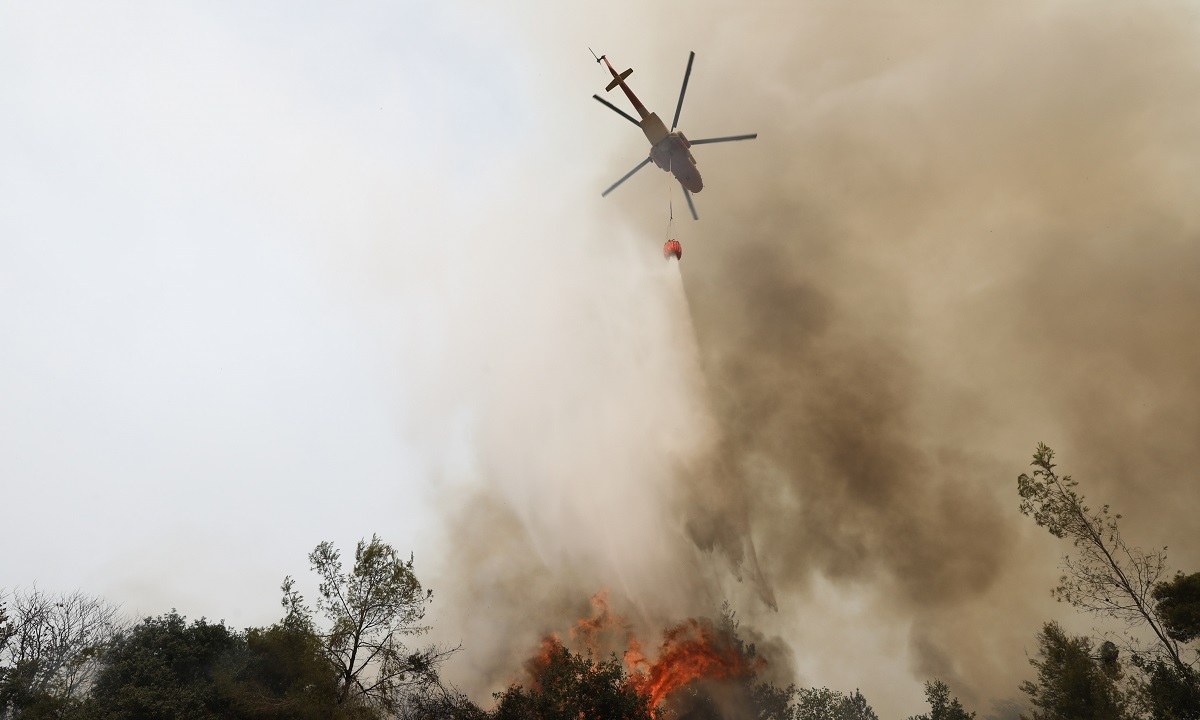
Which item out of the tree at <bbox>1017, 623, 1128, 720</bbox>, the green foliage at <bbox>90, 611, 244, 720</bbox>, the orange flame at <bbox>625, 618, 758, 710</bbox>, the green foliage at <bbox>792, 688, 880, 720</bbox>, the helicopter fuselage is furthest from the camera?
the green foliage at <bbox>792, 688, 880, 720</bbox>

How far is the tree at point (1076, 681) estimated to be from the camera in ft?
116

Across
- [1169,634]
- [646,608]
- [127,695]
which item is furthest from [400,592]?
[1169,634]

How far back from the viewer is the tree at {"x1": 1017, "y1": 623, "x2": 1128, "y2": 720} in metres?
35.4

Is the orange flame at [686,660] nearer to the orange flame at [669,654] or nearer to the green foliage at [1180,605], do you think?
the orange flame at [669,654]

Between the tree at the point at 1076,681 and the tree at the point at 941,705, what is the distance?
2337 centimetres

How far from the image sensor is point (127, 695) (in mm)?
29047

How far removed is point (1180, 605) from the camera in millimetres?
28031

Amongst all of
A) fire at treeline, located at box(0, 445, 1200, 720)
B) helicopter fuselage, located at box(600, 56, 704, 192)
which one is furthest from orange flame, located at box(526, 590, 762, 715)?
helicopter fuselage, located at box(600, 56, 704, 192)

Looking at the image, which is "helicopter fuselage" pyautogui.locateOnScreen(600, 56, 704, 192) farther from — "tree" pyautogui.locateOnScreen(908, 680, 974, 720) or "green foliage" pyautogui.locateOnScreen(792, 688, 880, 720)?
"green foliage" pyautogui.locateOnScreen(792, 688, 880, 720)

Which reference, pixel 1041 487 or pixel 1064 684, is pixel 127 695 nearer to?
pixel 1041 487

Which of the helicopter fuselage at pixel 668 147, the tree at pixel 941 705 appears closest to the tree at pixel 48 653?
the helicopter fuselage at pixel 668 147

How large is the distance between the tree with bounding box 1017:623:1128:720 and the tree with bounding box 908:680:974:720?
23.4 m

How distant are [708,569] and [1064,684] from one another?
35.6 m

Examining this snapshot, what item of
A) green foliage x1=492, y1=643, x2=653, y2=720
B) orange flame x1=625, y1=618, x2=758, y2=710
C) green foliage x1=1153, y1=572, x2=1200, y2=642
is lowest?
green foliage x1=492, y1=643, x2=653, y2=720
